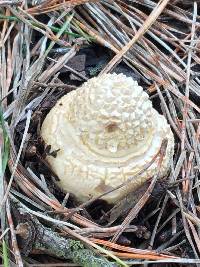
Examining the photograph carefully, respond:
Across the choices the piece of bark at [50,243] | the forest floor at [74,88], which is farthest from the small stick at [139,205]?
the piece of bark at [50,243]

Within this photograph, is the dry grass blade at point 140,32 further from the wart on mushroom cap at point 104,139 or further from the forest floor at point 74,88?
the wart on mushroom cap at point 104,139

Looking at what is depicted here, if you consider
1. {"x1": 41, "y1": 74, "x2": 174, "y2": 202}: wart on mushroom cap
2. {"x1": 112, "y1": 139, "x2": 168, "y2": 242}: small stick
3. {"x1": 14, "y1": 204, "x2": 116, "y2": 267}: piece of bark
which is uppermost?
{"x1": 41, "y1": 74, "x2": 174, "y2": 202}: wart on mushroom cap

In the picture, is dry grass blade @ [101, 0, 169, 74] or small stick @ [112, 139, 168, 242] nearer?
small stick @ [112, 139, 168, 242]

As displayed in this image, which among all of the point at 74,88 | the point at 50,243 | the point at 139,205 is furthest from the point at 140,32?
the point at 50,243

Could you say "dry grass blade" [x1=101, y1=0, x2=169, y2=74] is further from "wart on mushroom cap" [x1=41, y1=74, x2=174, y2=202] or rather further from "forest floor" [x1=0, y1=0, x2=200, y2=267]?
"wart on mushroom cap" [x1=41, y1=74, x2=174, y2=202]

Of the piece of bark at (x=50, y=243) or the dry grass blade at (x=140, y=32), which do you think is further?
the dry grass blade at (x=140, y=32)

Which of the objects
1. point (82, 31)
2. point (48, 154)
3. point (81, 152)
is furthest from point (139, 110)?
point (82, 31)

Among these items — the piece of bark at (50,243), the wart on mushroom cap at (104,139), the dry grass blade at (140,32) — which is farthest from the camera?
the dry grass blade at (140,32)

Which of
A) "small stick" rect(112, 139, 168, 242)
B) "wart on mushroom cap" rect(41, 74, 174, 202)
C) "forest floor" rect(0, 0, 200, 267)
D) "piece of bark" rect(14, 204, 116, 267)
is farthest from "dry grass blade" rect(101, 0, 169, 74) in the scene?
"piece of bark" rect(14, 204, 116, 267)

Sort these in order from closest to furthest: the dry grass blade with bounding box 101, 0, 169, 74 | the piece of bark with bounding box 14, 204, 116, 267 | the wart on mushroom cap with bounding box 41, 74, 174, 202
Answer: the piece of bark with bounding box 14, 204, 116, 267
the wart on mushroom cap with bounding box 41, 74, 174, 202
the dry grass blade with bounding box 101, 0, 169, 74
